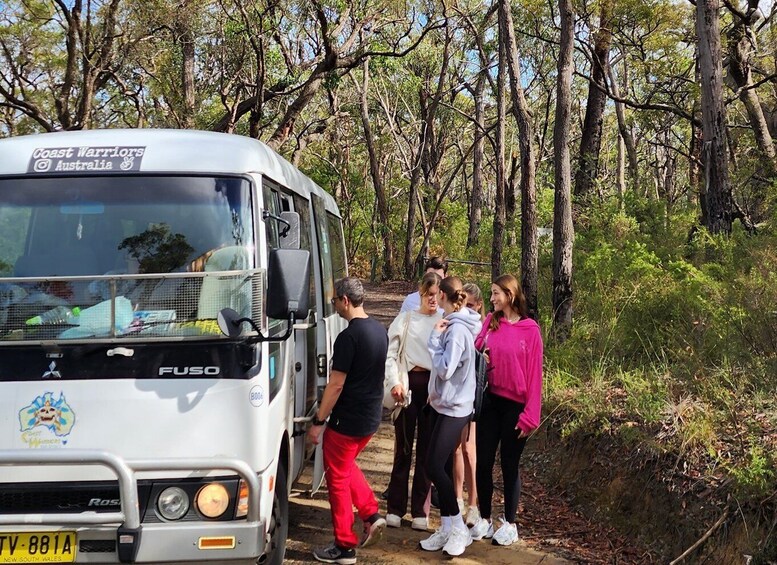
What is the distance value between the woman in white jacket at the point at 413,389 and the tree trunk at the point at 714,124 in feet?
24.5

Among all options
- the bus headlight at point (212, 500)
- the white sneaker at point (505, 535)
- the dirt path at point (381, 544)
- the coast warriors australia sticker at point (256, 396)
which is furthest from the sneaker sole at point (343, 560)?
the coast warriors australia sticker at point (256, 396)

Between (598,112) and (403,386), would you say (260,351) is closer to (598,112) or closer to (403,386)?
(403,386)

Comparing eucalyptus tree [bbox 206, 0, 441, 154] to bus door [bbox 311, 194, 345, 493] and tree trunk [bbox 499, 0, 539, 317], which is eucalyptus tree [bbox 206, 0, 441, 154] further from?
bus door [bbox 311, 194, 345, 493]

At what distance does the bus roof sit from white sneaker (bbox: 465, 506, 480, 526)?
313 cm

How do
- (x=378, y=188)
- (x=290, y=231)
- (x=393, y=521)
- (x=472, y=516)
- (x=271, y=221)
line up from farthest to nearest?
(x=378, y=188), (x=393, y=521), (x=472, y=516), (x=290, y=231), (x=271, y=221)

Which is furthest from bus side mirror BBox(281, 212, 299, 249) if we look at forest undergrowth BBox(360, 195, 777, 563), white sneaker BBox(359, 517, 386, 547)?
forest undergrowth BBox(360, 195, 777, 563)

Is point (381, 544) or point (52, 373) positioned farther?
point (381, 544)

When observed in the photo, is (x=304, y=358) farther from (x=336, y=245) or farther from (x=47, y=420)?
(x=336, y=245)

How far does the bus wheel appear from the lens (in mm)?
A: 4788

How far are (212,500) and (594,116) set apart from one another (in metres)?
15.1

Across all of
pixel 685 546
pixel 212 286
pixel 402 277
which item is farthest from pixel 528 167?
pixel 402 277

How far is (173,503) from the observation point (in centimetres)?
391

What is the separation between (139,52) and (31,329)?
16.2 metres

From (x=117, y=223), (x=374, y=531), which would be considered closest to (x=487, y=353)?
(x=374, y=531)
